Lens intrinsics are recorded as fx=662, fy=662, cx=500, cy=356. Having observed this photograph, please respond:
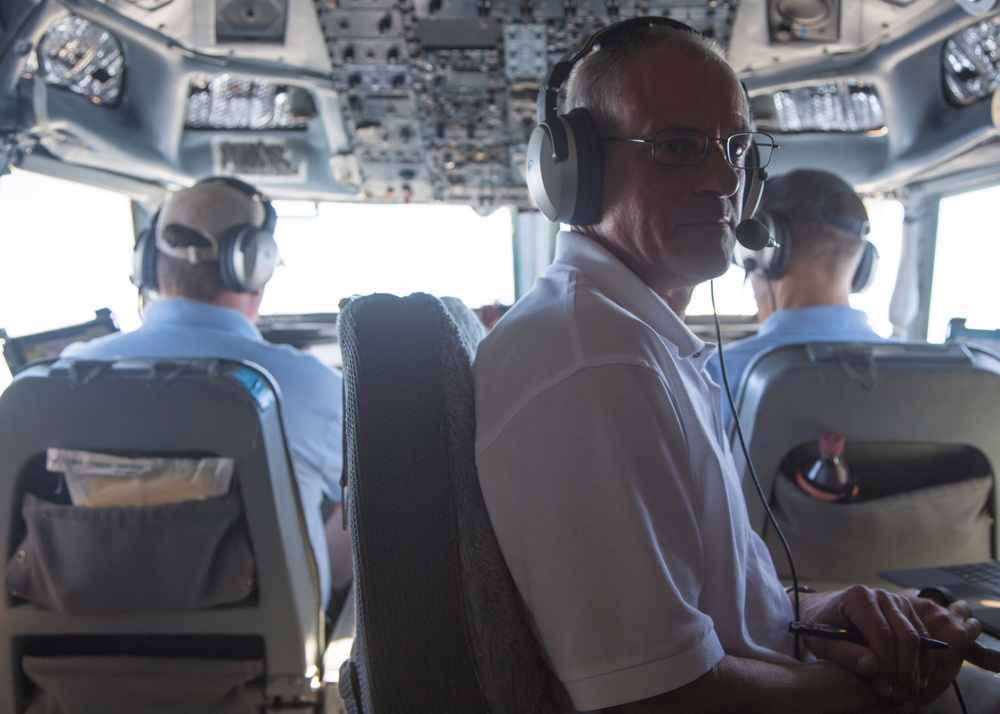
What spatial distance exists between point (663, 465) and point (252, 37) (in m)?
2.07

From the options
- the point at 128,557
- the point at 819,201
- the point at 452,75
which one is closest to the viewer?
the point at 128,557

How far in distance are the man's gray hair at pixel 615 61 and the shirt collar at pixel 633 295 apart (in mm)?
206

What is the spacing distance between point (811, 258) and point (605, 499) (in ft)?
4.42

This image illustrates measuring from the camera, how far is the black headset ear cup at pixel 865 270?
1.87 metres

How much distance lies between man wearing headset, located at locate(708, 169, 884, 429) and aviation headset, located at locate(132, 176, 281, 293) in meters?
1.31

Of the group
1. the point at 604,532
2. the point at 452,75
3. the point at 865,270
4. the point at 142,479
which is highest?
the point at 452,75

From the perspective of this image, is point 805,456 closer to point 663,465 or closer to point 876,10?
point 663,465

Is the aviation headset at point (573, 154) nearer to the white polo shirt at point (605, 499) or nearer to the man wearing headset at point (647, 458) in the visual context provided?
the man wearing headset at point (647, 458)

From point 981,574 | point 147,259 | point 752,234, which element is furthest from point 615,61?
point 147,259

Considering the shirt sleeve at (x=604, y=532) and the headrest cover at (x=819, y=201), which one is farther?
the headrest cover at (x=819, y=201)

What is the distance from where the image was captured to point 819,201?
168 centimetres

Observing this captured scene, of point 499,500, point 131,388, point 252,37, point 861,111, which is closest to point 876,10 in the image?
point 861,111

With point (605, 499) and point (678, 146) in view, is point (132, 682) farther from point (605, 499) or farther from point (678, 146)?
point (678, 146)

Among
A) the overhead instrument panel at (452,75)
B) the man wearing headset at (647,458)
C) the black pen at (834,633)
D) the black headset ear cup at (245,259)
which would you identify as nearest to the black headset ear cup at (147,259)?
the black headset ear cup at (245,259)
